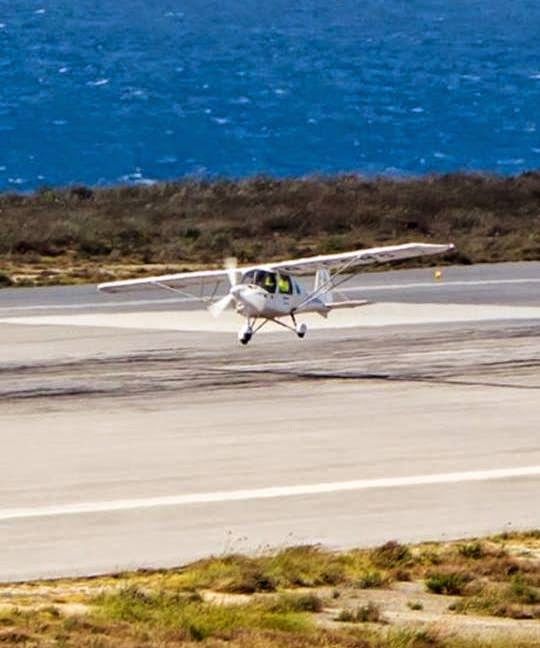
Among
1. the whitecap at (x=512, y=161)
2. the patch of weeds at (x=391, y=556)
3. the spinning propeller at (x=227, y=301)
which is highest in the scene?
the whitecap at (x=512, y=161)

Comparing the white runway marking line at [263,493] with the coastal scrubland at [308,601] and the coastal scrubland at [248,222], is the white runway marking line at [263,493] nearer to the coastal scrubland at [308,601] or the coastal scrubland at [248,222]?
the coastal scrubland at [308,601]

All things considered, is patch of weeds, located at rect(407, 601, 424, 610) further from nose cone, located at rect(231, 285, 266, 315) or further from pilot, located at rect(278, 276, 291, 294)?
pilot, located at rect(278, 276, 291, 294)

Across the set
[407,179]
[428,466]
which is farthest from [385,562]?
[407,179]

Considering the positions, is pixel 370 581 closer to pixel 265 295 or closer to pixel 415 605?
pixel 415 605

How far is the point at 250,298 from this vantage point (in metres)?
45.3

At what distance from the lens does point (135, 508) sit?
30078mm

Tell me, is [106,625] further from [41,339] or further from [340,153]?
[340,153]

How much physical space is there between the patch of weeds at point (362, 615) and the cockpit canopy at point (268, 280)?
2266 cm

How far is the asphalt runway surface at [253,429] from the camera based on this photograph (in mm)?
28953

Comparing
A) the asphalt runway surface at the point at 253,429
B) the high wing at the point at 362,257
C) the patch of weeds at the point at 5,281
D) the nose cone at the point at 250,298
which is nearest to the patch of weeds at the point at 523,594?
the asphalt runway surface at the point at 253,429

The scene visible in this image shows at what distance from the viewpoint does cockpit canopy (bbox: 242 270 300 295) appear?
150 ft

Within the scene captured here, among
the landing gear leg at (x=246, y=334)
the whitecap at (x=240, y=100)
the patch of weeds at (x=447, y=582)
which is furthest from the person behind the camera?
the whitecap at (x=240, y=100)

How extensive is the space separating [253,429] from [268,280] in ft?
29.8

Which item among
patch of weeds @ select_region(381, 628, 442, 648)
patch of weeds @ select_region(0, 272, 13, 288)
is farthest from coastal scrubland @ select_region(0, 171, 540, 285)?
patch of weeds @ select_region(381, 628, 442, 648)
